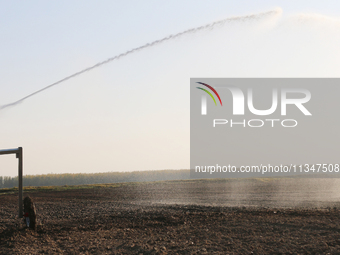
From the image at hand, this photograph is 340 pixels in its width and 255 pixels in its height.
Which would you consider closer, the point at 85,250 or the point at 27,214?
the point at 85,250

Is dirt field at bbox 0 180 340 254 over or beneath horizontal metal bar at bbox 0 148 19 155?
beneath

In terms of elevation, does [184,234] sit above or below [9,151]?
below

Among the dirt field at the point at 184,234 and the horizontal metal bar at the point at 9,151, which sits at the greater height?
the horizontal metal bar at the point at 9,151

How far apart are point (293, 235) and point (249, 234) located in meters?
1.27

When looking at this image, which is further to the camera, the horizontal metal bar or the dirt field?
the horizontal metal bar

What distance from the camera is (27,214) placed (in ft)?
39.2

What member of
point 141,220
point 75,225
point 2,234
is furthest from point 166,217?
point 2,234

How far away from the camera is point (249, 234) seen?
1093 cm

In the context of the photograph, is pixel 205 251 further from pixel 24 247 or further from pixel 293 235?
pixel 24 247

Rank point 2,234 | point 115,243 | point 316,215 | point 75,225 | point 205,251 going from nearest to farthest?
point 205,251
point 115,243
point 2,234
point 75,225
point 316,215

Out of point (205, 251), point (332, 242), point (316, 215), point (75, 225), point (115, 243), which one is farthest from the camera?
point (316, 215)

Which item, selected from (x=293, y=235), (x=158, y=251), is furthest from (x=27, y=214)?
(x=293, y=235)

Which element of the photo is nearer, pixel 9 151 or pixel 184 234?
pixel 184 234

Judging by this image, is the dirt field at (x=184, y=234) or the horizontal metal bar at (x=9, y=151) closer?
the dirt field at (x=184, y=234)
